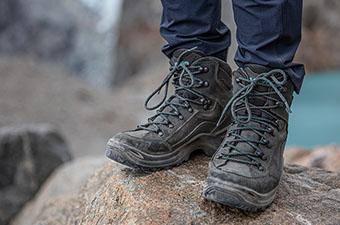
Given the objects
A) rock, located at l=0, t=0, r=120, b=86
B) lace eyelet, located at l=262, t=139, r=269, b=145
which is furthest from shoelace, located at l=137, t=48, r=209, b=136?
rock, located at l=0, t=0, r=120, b=86

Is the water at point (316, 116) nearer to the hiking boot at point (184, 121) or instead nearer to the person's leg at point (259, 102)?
the hiking boot at point (184, 121)

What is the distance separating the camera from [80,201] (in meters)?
2.05

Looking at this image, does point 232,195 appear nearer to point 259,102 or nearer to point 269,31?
point 259,102

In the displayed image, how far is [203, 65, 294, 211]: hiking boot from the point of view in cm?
133

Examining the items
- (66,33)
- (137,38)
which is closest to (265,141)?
(66,33)

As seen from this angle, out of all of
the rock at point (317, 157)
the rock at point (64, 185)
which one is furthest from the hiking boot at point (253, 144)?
the rock at point (317, 157)

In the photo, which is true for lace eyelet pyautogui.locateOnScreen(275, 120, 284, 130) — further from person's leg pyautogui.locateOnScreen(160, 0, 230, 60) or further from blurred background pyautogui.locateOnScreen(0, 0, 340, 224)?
blurred background pyautogui.locateOnScreen(0, 0, 340, 224)

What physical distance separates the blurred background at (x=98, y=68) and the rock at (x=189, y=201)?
186 centimetres

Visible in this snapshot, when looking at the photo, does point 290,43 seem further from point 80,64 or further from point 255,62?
point 80,64

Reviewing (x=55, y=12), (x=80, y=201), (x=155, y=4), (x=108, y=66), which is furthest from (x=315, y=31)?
(x=80, y=201)

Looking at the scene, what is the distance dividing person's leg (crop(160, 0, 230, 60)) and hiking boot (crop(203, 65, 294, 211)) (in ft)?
0.43

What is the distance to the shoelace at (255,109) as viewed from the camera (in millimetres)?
1406

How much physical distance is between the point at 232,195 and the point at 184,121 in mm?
284

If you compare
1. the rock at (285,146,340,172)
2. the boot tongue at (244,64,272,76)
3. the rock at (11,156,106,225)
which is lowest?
the rock at (285,146,340,172)
